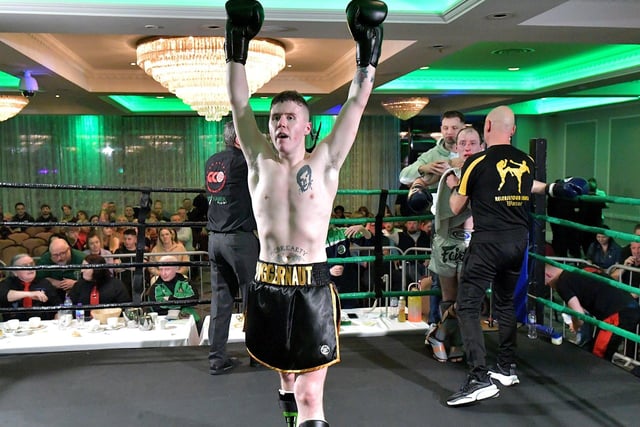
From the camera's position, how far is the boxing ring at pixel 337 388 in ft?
7.82

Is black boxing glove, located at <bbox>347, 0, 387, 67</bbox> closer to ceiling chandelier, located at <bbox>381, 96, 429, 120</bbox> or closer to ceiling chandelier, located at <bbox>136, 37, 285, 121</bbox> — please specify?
ceiling chandelier, located at <bbox>136, 37, 285, 121</bbox>

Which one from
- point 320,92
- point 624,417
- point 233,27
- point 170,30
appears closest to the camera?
point 233,27

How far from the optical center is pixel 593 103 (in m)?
9.82

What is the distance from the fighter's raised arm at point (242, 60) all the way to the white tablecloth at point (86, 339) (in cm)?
Result: 178

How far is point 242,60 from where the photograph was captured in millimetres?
1921

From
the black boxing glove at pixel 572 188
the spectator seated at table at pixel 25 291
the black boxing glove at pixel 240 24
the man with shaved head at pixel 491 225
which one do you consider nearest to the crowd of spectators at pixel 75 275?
the spectator seated at table at pixel 25 291

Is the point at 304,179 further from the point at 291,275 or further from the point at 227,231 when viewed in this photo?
the point at 227,231

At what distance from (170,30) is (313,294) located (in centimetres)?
299

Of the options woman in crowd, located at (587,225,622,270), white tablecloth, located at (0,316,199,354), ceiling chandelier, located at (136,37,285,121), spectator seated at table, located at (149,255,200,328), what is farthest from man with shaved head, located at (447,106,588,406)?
woman in crowd, located at (587,225,622,270)

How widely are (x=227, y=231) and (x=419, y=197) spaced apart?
0.98 m

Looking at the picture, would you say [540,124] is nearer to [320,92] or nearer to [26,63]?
[320,92]

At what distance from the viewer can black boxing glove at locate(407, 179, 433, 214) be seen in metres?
3.04

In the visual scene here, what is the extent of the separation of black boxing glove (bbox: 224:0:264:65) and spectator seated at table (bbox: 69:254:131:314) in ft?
9.02

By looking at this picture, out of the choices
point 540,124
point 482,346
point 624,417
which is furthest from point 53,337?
point 540,124
